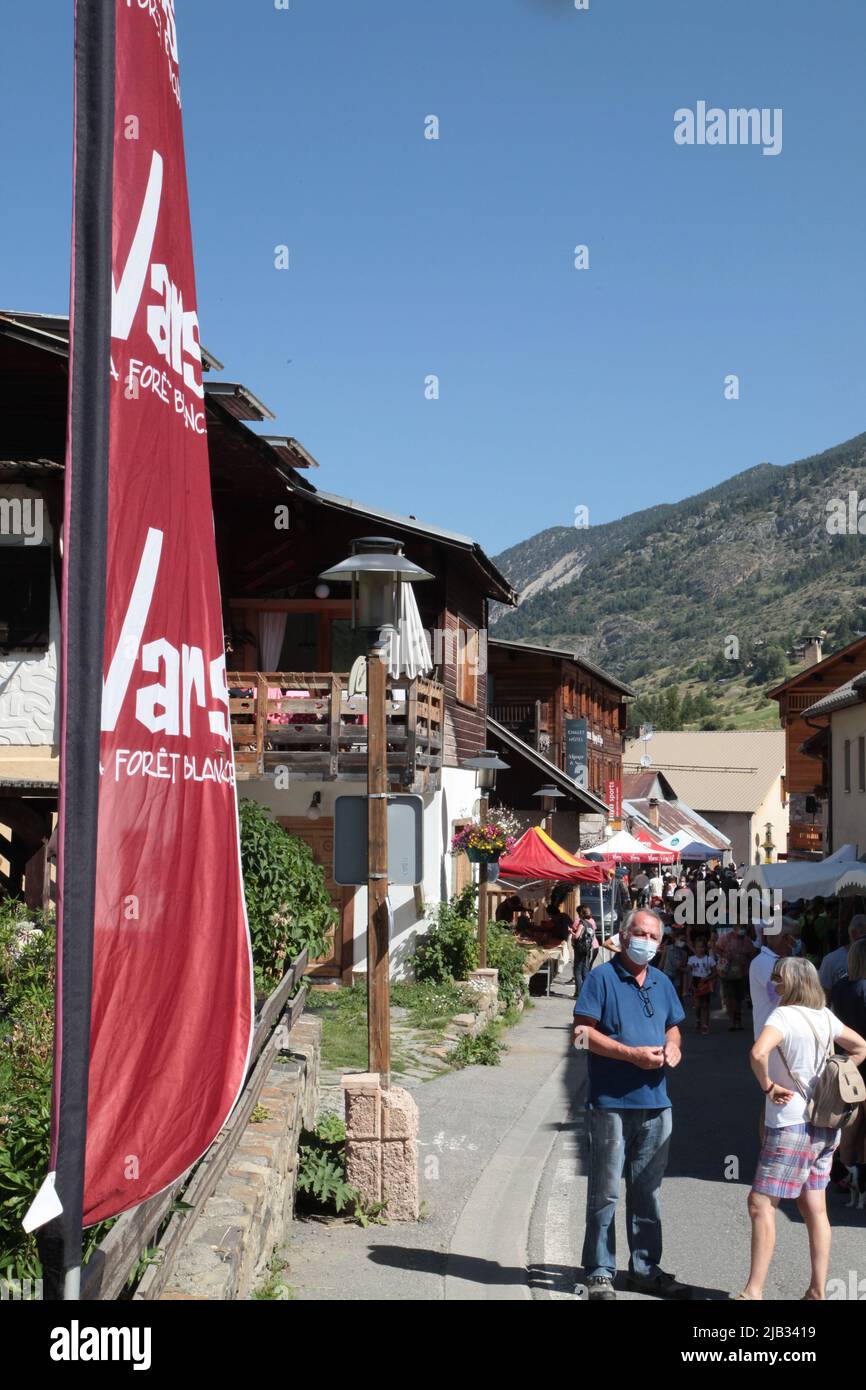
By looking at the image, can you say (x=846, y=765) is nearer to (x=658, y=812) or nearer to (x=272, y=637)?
(x=272, y=637)

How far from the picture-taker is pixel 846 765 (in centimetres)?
3030

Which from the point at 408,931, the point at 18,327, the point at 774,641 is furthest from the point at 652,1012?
the point at 774,641

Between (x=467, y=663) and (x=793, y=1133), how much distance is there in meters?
19.5

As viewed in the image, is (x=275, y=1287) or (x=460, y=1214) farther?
(x=460, y=1214)

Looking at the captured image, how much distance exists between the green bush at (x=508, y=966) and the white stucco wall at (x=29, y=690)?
9157 millimetres

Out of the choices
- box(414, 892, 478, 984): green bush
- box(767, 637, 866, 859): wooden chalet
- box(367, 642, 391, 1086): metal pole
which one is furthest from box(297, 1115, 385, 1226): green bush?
box(767, 637, 866, 859): wooden chalet

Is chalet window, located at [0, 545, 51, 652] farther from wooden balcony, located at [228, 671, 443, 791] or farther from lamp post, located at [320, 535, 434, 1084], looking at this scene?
lamp post, located at [320, 535, 434, 1084]

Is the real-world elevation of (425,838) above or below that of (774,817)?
above

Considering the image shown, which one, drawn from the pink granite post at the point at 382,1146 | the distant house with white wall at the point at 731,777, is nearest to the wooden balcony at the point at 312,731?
the pink granite post at the point at 382,1146

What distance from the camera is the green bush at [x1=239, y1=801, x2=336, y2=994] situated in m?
13.3

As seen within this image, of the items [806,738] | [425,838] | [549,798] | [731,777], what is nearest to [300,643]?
[425,838]

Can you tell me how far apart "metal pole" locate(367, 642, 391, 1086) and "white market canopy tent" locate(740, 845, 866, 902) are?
38.3 feet
